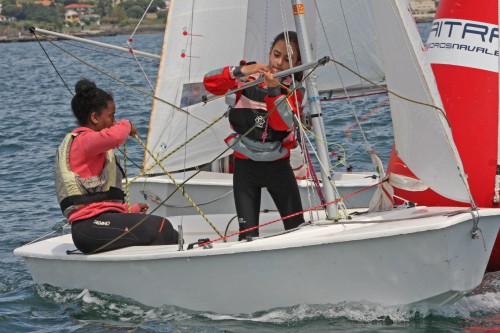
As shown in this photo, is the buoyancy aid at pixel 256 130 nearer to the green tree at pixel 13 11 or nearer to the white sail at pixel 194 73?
the white sail at pixel 194 73

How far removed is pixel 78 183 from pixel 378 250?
179 cm

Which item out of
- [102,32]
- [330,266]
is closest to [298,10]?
[330,266]

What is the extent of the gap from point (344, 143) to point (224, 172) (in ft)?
12.6

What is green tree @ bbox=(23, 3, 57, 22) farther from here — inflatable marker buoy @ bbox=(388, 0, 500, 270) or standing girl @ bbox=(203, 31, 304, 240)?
standing girl @ bbox=(203, 31, 304, 240)

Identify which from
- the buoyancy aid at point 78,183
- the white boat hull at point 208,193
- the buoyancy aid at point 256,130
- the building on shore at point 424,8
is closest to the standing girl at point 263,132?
the buoyancy aid at point 256,130

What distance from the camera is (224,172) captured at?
379 inches

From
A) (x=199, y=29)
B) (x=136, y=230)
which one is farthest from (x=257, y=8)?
(x=136, y=230)

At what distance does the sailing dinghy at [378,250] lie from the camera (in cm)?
551

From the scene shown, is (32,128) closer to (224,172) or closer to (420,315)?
(224,172)

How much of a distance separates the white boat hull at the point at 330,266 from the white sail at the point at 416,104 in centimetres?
22

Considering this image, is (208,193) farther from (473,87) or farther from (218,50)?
(473,87)

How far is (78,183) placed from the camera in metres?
6.09

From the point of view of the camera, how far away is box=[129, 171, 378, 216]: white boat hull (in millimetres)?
8898

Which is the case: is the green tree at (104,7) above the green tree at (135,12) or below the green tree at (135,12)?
above
